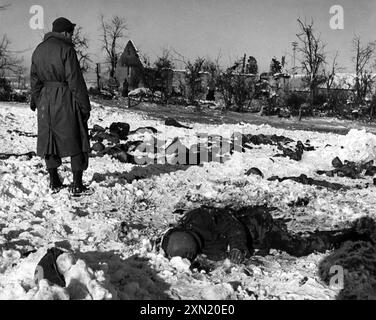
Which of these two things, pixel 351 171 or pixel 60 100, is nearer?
pixel 60 100

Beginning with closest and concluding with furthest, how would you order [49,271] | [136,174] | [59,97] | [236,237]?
[49,271] → [236,237] → [59,97] → [136,174]

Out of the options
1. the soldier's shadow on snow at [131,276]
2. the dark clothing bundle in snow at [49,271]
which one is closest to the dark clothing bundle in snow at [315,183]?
the soldier's shadow on snow at [131,276]

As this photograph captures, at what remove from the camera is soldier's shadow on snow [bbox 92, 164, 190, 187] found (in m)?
5.61

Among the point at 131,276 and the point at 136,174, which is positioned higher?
the point at 136,174

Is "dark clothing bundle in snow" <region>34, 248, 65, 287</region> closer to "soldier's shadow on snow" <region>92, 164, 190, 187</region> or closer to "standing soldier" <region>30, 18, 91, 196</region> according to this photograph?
"standing soldier" <region>30, 18, 91, 196</region>

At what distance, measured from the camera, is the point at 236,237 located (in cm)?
364

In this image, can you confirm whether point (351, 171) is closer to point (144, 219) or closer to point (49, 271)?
point (144, 219)

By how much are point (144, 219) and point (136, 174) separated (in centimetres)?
191

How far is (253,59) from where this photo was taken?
149 ft

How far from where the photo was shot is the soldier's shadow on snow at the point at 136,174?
561cm

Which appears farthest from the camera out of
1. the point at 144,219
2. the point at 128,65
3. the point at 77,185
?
the point at 128,65

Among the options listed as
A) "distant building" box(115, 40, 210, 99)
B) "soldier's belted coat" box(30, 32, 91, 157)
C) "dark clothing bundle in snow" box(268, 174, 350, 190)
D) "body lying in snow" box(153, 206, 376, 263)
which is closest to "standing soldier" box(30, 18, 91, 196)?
"soldier's belted coat" box(30, 32, 91, 157)

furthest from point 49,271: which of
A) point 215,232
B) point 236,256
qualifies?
point 215,232

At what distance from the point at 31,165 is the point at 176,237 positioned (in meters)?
3.31
